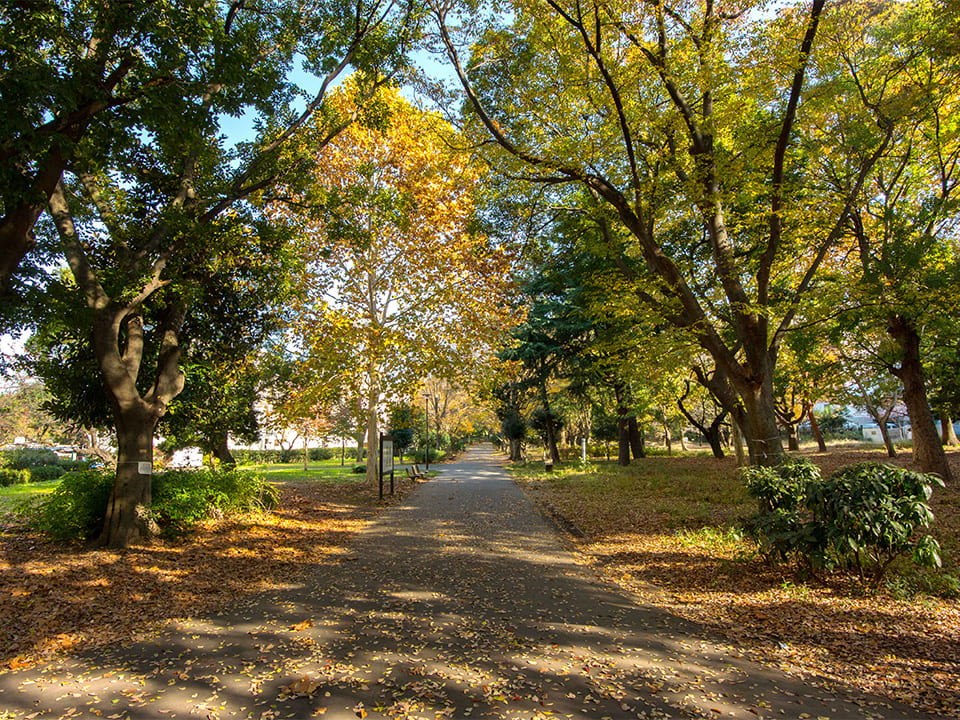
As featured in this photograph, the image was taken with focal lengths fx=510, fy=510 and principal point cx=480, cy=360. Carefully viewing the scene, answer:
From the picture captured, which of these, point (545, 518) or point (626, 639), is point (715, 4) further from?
point (545, 518)

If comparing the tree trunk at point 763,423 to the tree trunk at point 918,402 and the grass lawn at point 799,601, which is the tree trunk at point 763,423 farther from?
the tree trunk at point 918,402

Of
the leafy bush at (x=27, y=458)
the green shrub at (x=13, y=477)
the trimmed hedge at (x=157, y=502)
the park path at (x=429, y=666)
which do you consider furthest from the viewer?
the leafy bush at (x=27, y=458)

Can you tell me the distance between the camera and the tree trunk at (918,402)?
1262cm

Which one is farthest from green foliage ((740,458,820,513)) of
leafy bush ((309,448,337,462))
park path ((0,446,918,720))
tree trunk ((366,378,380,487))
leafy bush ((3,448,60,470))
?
leafy bush ((309,448,337,462))

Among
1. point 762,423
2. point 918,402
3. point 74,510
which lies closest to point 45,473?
point 74,510

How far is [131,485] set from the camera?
7.93 m

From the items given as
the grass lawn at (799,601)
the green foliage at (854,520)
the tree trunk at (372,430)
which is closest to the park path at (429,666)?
the grass lawn at (799,601)

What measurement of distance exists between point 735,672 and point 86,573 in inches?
288

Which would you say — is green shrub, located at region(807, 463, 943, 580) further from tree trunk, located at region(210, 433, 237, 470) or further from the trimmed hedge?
tree trunk, located at region(210, 433, 237, 470)

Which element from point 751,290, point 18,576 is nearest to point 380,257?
point 751,290

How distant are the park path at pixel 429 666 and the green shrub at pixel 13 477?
26140 mm

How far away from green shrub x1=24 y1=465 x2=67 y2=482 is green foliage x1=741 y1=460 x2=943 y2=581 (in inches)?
1283

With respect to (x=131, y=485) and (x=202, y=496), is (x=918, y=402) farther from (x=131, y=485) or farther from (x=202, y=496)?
(x=131, y=485)

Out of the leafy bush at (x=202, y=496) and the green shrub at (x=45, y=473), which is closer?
the leafy bush at (x=202, y=496)
